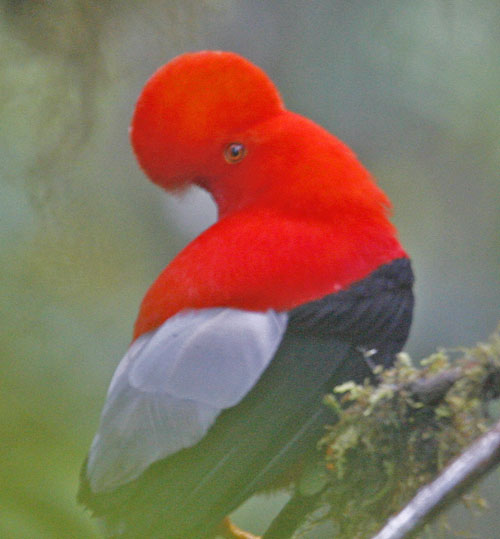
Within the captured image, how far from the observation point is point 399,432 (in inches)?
40.3

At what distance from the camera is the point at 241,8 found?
228 centimetres

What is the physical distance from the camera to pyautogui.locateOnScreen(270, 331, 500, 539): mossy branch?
92cm

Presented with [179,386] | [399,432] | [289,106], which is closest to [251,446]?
[179,386]

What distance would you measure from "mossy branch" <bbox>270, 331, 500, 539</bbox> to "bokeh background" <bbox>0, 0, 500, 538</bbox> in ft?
3.23

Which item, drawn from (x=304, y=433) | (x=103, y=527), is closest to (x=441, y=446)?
(x=304, y=433)

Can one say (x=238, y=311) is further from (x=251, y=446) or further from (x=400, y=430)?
(x=400, y=430)

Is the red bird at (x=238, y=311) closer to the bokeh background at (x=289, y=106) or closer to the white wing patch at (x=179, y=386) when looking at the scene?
the white wing patch at (x=179, y=386)

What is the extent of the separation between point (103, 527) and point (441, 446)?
51 centimetres

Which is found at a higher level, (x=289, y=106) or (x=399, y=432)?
(x=289, y=106)

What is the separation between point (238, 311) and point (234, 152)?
0.37 m

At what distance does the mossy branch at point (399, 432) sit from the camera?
917 millimetres

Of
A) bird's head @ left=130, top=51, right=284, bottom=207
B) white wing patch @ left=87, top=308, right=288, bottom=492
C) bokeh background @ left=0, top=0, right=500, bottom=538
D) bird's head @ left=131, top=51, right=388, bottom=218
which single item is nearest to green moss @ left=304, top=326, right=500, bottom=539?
white wing patch @ left=87, top=308, right=288, bottom=492

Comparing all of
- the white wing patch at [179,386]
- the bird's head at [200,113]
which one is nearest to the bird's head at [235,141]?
the bird's head at [200,113]

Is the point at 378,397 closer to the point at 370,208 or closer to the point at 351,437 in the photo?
the point at 351,437
